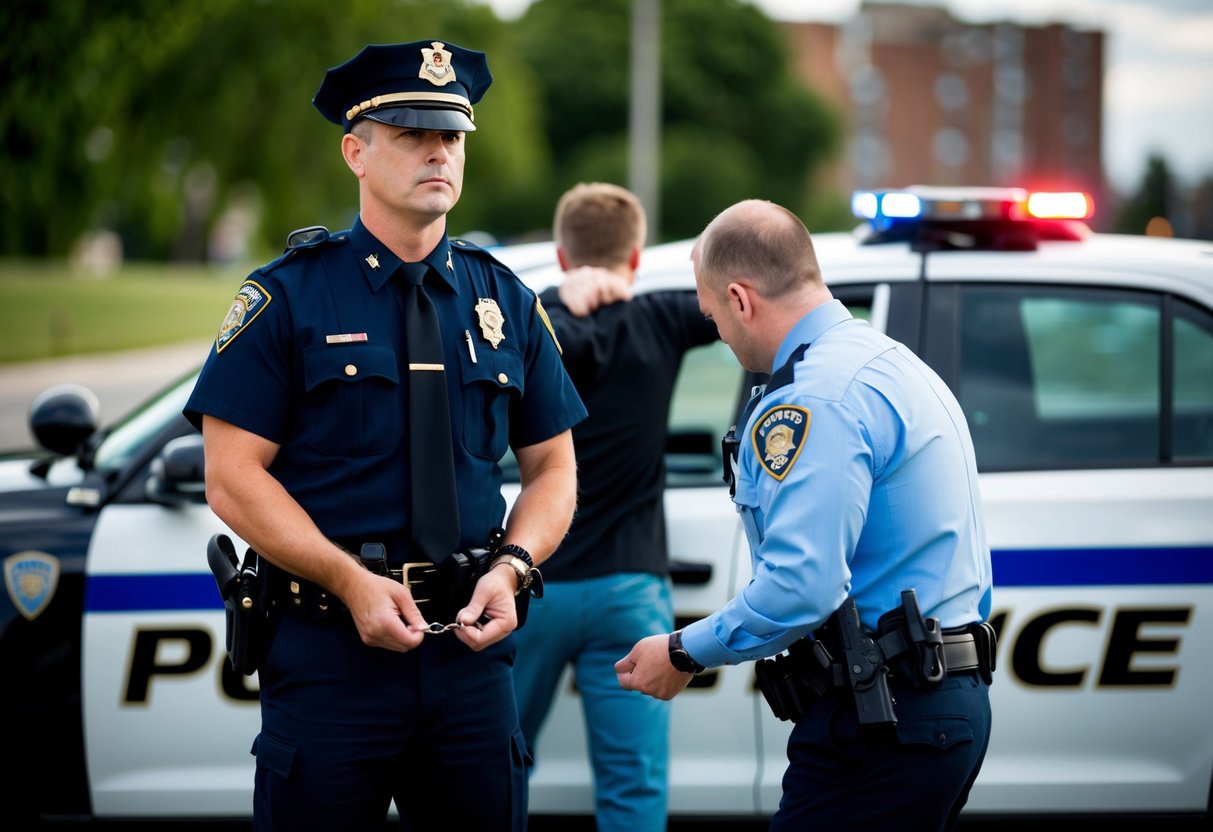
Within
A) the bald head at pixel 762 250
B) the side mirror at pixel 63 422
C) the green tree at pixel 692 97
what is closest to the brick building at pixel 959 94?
the green tree at pixel 692 97

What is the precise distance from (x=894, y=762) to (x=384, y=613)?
33.2 inches

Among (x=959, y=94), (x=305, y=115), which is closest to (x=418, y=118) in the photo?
(x=305, y=115)

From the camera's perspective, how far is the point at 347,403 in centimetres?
228

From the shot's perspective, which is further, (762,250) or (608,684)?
(608,684)

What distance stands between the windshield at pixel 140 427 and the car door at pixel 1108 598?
6.62 ft

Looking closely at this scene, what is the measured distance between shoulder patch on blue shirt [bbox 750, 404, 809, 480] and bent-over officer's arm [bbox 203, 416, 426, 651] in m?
0.62

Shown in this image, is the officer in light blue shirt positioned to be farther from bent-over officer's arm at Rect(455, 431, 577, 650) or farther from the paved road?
the paved road

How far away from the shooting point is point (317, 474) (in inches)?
89.8

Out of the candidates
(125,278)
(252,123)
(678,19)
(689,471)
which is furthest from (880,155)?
(689,471)

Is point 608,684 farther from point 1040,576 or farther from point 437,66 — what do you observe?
point 437,66

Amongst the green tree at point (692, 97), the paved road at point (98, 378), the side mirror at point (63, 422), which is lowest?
the paved road at point (98, 378)

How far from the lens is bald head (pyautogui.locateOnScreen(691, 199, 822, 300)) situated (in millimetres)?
2180

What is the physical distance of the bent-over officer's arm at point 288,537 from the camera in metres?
2.16

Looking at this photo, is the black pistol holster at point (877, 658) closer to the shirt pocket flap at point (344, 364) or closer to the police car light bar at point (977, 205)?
the shirt pocket flap at point (344, 364)
